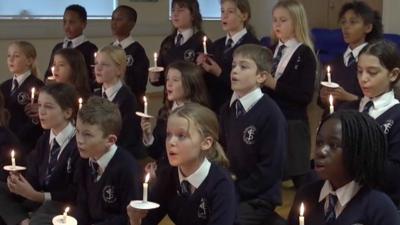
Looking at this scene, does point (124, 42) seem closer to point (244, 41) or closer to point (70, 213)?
point (244, 41)

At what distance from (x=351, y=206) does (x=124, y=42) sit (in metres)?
3.24

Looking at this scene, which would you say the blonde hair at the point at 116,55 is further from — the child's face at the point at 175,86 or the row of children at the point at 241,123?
the child's face at the point at 175,86

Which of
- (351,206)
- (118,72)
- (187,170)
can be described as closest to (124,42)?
(118,72)

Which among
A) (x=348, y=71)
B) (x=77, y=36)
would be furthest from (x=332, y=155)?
(x=77, y=36)

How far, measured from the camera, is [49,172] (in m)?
3.17

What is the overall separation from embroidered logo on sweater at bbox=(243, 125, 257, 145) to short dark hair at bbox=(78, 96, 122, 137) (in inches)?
23.0

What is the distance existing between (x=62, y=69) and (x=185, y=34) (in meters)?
0.88

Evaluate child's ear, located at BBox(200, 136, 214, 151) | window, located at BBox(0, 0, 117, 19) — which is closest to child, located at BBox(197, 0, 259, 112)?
child's ear, located at BBox(200, 136, 214, 151)

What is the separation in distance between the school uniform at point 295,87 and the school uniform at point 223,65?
30cm

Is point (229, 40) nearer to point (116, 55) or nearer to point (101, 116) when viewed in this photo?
point (116, 55)

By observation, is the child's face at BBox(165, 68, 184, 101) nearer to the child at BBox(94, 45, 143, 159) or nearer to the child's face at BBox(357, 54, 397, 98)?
the child at BBox(94, 45, 143, 159)

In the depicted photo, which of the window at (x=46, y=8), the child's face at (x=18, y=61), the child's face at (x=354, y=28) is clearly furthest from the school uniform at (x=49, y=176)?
the window at (x=46, y=8)

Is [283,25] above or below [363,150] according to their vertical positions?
above

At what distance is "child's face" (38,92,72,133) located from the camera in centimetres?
326
